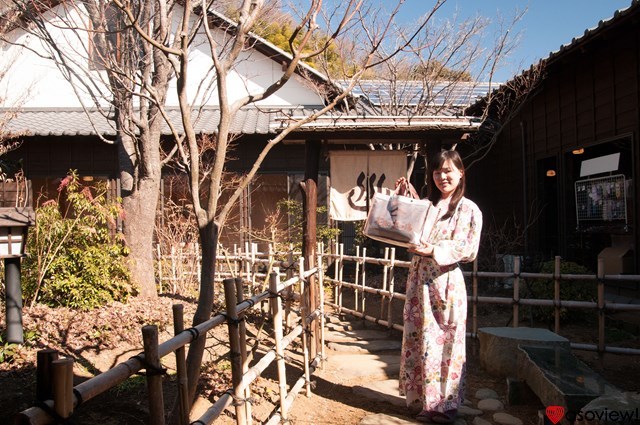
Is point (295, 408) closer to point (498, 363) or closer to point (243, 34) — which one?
point (498, 363)

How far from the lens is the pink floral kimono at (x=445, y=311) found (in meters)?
3.87

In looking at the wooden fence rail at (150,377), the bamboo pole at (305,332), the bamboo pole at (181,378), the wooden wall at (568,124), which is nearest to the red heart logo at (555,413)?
the wooden fence rail at (150,377)

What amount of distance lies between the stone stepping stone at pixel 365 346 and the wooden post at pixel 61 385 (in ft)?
17.0

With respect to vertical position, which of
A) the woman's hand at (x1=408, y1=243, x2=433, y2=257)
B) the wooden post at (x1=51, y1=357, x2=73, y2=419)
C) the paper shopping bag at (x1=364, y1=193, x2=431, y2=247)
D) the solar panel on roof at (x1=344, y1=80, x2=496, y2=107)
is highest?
the solar panel on roof at (x1=344, y1=80, x2=496, y2=107)

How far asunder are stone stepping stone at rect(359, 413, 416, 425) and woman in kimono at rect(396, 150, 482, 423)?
12cm

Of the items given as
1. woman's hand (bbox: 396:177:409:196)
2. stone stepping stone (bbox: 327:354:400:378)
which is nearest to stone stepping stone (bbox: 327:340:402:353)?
stone stepping stone (bbox: 327:354:400:378)

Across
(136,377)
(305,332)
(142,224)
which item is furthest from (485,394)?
(142,224)

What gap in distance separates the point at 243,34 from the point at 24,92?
1144 cm

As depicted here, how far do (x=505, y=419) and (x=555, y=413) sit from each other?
0.69 metres

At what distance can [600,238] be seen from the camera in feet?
28.2

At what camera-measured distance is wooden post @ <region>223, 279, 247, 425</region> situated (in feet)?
9.92

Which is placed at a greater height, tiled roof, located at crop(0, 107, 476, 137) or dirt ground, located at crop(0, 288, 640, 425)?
tiled roof, located at crop(0, 107, 476, 137)

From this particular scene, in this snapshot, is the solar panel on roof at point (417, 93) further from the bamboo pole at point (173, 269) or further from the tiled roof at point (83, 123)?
the bamboo pole at point (173, 269)

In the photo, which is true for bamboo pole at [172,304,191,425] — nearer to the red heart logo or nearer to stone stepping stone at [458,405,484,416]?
the red heart logo
